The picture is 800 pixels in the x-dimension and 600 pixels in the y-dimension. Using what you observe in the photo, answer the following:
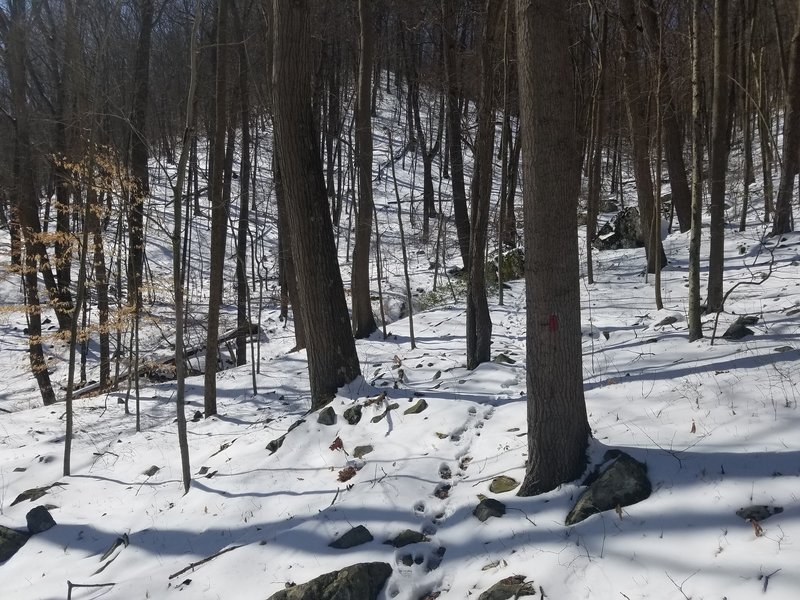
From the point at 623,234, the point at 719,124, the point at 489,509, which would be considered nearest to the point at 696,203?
the point at 719,124

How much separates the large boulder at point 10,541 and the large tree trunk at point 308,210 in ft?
11.7

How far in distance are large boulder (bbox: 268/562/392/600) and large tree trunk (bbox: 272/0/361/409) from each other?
318cm

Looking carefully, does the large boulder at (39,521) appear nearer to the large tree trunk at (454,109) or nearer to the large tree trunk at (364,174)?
the large tree trunk at (364,174)

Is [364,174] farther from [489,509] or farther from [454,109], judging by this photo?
[489,509]

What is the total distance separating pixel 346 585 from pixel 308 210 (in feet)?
14.4

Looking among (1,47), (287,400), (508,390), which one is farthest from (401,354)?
(1,47)

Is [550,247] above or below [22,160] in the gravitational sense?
below

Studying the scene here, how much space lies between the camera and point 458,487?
5293 mm

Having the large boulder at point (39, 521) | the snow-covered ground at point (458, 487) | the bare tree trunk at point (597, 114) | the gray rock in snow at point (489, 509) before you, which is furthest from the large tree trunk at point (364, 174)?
the gray rock in snow at point (489, 509)

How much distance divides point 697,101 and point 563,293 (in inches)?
183

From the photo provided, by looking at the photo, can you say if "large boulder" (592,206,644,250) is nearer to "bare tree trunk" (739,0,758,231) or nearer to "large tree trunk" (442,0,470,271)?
"bare tree trunk" (739,0,758,231)

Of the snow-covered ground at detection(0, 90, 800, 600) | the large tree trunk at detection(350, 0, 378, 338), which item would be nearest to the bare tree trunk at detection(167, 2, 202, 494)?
the snow-covered ground at detection(0, 90, 800, 600)

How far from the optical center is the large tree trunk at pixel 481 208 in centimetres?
838

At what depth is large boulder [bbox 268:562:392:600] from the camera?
4277 mm
